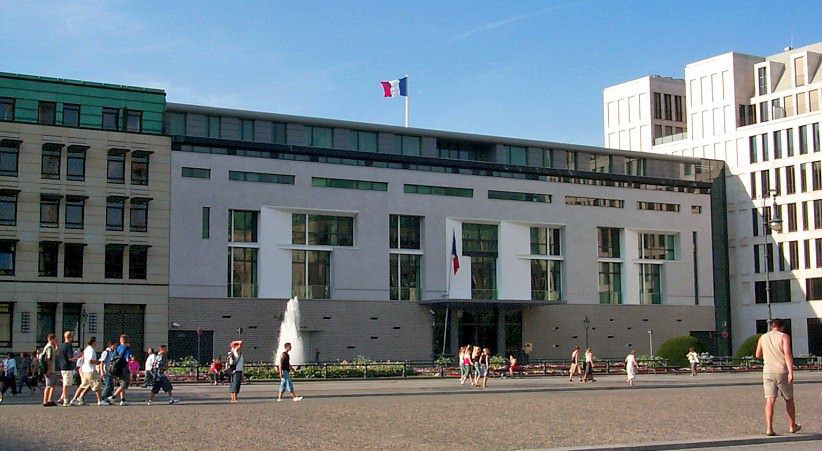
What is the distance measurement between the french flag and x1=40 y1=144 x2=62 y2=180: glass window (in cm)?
2428

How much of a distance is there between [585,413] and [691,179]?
2720 inches

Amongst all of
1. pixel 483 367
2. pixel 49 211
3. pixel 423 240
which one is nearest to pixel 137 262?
pixel 49 211

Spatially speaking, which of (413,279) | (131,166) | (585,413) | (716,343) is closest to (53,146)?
(131,166)

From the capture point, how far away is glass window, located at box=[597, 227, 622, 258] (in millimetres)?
82438

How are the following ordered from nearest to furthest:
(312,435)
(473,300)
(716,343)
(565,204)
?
(312,435) → (473,300) → (565,204) → (716,343)

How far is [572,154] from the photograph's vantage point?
83500mm

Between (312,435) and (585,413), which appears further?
(585,413)

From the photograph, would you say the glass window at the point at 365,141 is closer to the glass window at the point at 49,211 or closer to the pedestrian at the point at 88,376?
the glass window at the point at 49,211

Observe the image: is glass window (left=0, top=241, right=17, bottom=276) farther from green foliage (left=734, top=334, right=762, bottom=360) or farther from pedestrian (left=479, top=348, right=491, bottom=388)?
green foliage (left=734, top=334, right=762, bottom=360)

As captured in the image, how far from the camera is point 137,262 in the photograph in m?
66.9

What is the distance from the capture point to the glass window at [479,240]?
7725 cm

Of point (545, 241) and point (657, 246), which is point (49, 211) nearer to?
point (545, 241)

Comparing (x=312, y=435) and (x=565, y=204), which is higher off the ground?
(x=565, y=204)

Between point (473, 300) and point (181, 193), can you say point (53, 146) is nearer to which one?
point (181, 193)
